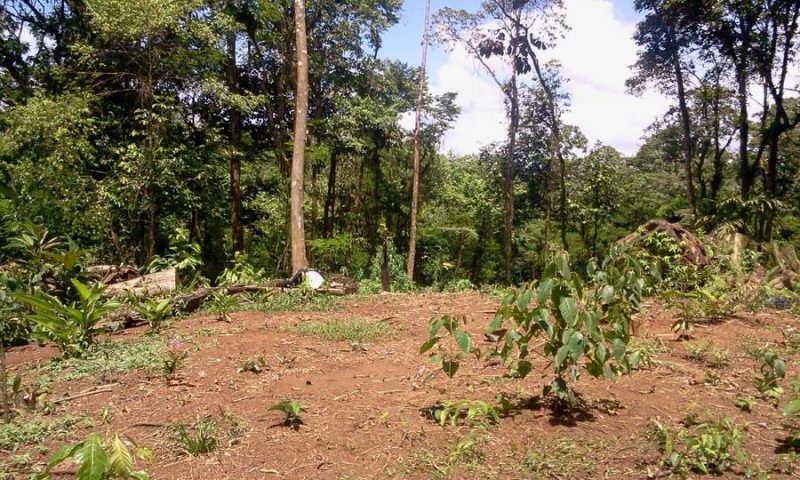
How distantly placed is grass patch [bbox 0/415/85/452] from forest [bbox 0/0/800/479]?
0.06 feet

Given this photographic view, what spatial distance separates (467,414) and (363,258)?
17778mm

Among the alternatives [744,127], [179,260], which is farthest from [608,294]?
[744,127]

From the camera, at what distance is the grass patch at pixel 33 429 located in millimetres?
2818

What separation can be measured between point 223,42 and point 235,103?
2712 mm

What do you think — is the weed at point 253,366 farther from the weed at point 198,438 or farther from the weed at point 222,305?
the weed at point 222,305

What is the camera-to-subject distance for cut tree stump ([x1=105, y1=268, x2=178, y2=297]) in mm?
6445

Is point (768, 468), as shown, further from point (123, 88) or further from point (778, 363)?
point (123, 88)

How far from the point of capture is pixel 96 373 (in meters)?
4.02

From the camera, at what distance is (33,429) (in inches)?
116

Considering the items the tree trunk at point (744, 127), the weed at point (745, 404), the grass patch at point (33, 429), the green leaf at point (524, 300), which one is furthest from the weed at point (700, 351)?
the tree trunk at point (744, 127)

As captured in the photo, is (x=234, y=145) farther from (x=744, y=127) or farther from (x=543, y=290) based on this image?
(x=744, y=127)

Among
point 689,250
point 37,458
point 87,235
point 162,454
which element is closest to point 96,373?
point 37,458

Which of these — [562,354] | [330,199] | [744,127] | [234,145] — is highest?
[744,127]

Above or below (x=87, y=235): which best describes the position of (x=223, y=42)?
above
